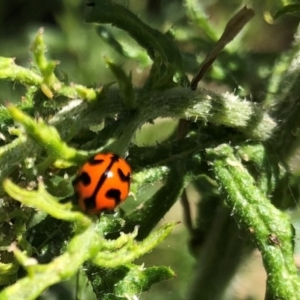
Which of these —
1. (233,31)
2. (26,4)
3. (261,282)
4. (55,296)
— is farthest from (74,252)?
(26,4)

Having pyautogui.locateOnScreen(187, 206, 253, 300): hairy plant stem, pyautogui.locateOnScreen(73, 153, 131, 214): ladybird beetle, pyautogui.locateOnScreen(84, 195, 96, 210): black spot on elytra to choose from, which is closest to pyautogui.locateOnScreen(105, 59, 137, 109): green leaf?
pyautogui.locateOnScreen(73, 153, 131, 214): ladybird beetle

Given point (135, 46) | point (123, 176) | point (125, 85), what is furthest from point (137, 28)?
point (135, 46)

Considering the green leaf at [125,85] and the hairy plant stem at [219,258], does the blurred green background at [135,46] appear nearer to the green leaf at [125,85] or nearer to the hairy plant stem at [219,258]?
the hairy plant stem at [219,258]

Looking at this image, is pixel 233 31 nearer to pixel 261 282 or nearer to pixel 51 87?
pixel 51 87

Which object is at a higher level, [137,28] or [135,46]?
[137,28]

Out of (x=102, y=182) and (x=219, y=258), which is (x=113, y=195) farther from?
(x=219, y=258)

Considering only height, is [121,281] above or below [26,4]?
above

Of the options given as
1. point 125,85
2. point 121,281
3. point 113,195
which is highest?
point 125,85
